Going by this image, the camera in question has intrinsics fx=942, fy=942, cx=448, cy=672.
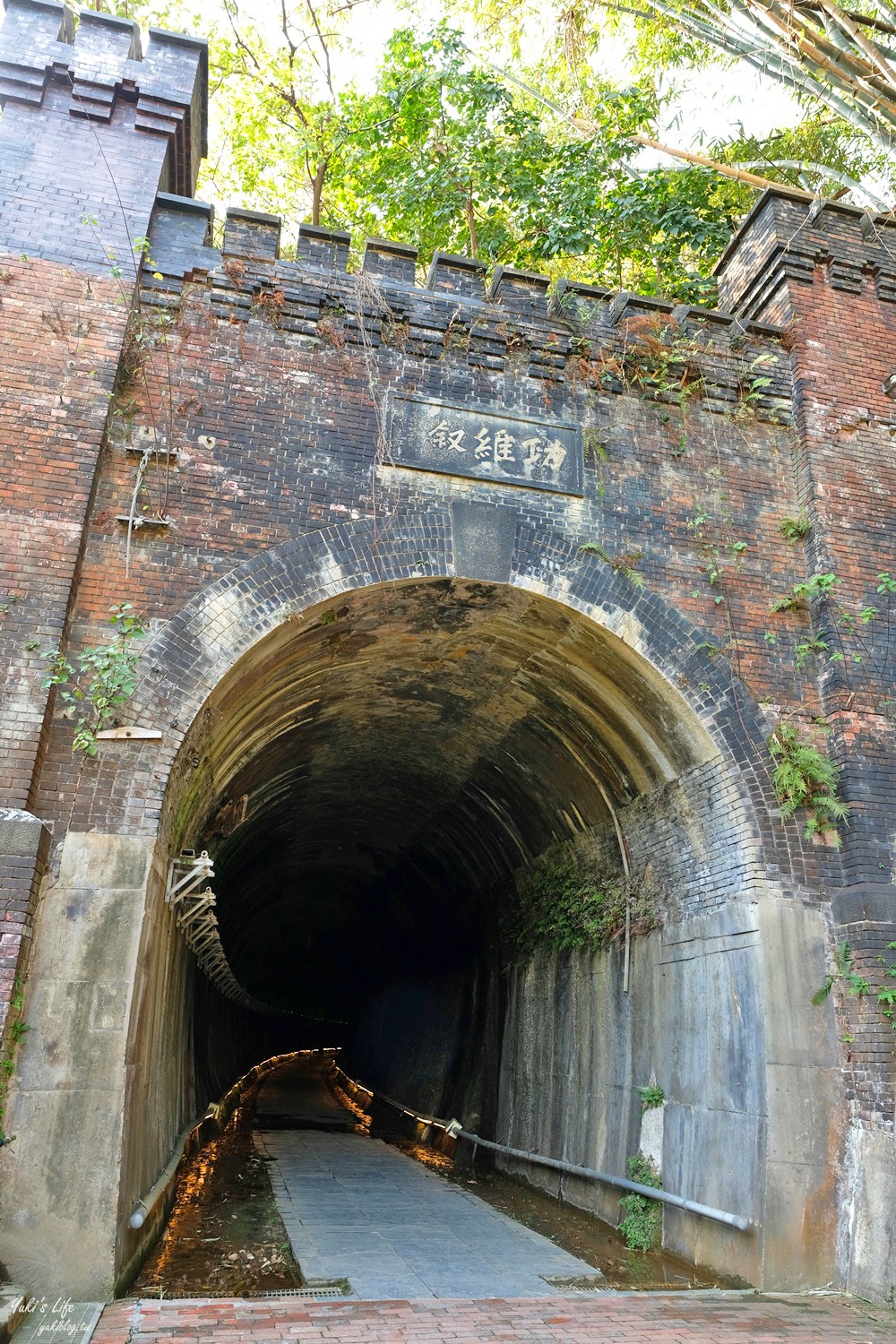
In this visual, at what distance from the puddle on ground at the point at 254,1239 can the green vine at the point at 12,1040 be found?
1.45 m

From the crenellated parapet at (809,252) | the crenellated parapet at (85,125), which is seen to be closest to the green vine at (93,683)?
the crenellated parapet at (85,125)

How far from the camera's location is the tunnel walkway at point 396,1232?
6.31 m

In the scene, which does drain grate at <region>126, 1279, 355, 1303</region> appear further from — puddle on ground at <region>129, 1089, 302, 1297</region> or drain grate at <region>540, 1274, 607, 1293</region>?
drain grate at <region>540, 1274, 607, 1293</region>

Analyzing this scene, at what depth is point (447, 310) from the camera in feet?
28.4

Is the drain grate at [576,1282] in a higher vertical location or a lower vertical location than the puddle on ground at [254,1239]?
higher

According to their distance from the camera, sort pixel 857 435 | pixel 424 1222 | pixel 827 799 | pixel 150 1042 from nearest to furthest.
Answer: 1. pixel 150 1042
2. pixel 827 799
3. pixel 424 1222
4. pixel 857 435

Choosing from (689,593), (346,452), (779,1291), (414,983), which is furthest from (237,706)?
(414,983)

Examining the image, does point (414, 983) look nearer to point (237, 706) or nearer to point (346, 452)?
point (237, 706)

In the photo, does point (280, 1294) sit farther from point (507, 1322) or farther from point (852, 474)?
point (852, 474)

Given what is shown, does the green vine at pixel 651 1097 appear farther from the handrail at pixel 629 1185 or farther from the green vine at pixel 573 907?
the green vine at pixel 573 907

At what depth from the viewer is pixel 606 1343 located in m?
5.21

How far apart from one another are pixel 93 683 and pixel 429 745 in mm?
5975

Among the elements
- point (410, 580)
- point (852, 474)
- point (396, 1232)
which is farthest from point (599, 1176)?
point (852, 474)

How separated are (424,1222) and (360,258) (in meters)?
8.98
